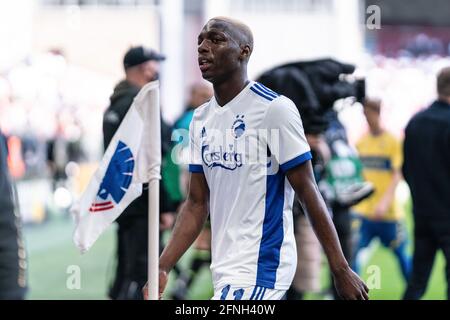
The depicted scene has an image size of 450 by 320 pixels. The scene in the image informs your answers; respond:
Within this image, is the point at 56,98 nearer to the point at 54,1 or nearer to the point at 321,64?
the point at 321,64

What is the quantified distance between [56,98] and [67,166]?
5.61 feet

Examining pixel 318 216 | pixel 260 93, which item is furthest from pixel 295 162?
pixel 260 93

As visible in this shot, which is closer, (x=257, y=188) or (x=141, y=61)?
(x=257, y=188)

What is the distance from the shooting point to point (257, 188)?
4773 mm

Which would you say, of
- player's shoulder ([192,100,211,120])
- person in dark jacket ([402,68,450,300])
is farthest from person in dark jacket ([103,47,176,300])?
player's shoulder ([192,100,211,120])

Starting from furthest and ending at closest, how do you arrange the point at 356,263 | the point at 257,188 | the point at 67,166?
the point at 67,166, the point at 356,263, the point at 257,188

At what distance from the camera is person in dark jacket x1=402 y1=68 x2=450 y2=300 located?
8.21m

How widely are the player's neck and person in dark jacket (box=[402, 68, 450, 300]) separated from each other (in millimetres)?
3684

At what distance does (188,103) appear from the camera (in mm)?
11961

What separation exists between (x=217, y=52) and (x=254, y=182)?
610mm

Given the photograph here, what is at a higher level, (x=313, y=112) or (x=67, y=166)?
(x=313, y=112)

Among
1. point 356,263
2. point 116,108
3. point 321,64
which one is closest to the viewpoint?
point 116,108

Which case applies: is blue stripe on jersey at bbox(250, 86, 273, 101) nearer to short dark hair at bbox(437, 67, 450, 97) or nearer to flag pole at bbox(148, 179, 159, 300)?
flag pole at bbox(148, 179, 159, 300)
